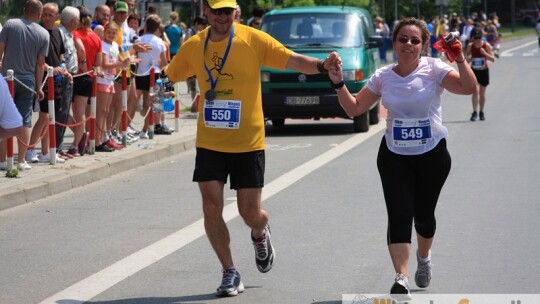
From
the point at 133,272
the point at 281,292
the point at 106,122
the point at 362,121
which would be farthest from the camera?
the point at 362,121

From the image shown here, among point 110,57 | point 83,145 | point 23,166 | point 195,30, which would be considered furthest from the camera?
point 195,30

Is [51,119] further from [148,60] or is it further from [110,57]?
[148,60]

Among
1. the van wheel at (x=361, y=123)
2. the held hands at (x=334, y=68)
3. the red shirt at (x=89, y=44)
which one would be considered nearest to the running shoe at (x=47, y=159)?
the red shirt at (x=89, y=44)

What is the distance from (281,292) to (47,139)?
299 inches

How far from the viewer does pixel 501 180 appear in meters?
13.9

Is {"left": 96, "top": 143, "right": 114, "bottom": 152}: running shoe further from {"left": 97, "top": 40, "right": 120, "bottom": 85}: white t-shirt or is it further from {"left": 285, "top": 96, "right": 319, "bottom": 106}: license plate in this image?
{"left": 285, "top": 96, "right": 319, "bottom": 106}: license plate

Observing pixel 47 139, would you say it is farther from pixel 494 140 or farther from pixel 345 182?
pixel 494 140

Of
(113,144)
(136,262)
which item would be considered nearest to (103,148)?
(113,144)

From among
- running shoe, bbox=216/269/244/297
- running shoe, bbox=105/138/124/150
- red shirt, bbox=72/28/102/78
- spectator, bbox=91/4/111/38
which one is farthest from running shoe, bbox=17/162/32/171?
running shoe, bbox=216/269/244/297

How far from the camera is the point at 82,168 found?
14.4 meters

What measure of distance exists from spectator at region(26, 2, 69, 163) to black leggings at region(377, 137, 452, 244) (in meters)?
7.69

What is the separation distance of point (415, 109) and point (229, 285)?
1.61 meters

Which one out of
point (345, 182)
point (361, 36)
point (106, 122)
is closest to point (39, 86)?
point (106, 122)

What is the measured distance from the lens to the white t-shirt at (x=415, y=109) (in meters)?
7.63
